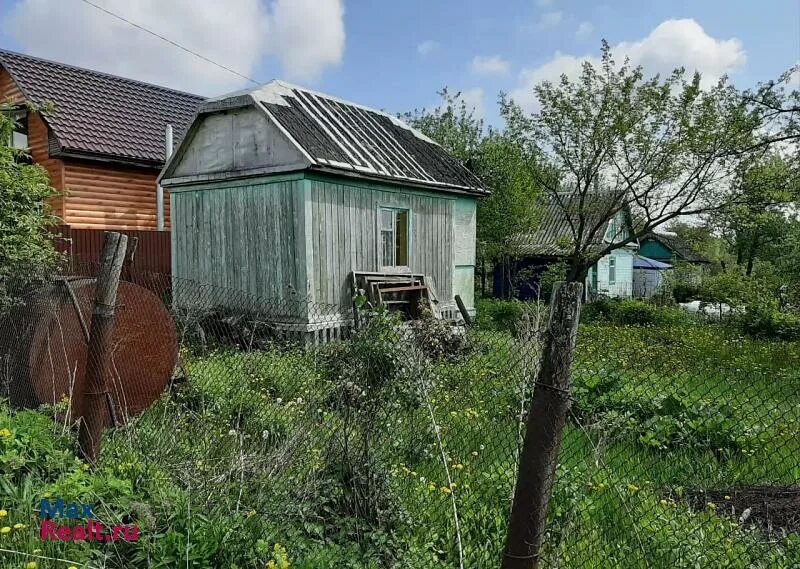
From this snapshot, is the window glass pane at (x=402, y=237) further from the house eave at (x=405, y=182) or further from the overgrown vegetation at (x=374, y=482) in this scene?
the overgrown vegetation at (x=374, y=482)

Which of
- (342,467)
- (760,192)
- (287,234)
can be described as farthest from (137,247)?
(760,192)

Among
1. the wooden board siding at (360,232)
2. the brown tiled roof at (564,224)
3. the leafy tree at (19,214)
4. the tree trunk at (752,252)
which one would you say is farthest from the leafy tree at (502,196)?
the tree trunk at (752,252)

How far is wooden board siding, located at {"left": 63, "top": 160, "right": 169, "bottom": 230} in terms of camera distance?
14320mm

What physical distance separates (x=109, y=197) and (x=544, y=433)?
616 inches

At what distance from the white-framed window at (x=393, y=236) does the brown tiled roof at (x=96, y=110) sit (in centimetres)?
793

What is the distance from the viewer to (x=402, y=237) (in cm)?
1189

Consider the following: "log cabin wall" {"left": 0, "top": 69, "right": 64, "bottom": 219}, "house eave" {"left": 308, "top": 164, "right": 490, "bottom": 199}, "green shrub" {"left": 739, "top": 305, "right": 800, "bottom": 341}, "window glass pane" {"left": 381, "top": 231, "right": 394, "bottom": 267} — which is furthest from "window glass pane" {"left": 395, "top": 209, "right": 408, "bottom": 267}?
"green shrub" {"left": 739, "top": 305, "right": 800, "bottom": 341}

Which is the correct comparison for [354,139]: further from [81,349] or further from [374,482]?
[374,482]

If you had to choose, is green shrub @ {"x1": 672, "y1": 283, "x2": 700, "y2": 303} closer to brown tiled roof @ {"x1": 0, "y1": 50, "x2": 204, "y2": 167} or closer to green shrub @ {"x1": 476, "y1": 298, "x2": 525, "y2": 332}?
green shrub @ {"x1": 476, "y1": 298, "x2": 525, "y2": 332}

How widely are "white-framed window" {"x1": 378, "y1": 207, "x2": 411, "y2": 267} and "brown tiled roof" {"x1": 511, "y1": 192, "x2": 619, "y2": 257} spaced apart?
7.82m

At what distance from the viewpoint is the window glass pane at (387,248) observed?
11.2m

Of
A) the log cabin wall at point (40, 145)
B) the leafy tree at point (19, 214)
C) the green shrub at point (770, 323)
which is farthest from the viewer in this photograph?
the log cabin wall at point (40, 145)

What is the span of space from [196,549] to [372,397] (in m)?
1.33

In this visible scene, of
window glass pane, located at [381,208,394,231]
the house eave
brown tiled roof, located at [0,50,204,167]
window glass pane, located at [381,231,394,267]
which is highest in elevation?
brown tiled roof, located at [0,50,204,167]
